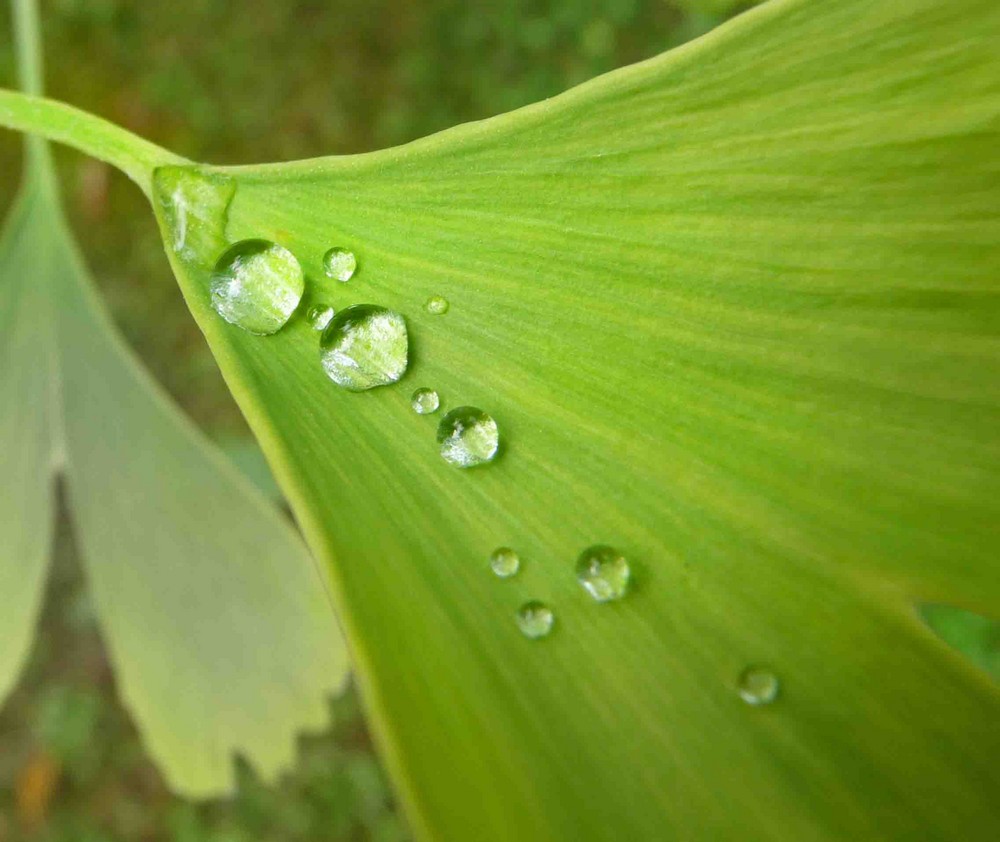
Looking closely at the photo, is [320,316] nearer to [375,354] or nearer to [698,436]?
[375,354]

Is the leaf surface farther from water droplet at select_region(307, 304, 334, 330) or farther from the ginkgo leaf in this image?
water droplet at select_region(307, 304, 334, 330)

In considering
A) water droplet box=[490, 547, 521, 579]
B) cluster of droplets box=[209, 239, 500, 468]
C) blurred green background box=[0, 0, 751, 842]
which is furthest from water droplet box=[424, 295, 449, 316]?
blurred green background box=[0, 0, 751, 842]

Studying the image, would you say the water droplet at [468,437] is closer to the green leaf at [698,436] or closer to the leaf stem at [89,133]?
the green leaf at [698,436]

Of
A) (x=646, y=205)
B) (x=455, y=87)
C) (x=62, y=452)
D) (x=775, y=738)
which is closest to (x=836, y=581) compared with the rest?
(x=775, y=738)

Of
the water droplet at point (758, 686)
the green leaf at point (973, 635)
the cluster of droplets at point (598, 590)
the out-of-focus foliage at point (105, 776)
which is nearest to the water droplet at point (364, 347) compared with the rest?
the cluster of droplets at point (598, 590)

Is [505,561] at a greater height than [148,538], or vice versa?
[505,561]

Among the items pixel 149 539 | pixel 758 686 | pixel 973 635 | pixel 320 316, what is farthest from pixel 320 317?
pixel 973 635
